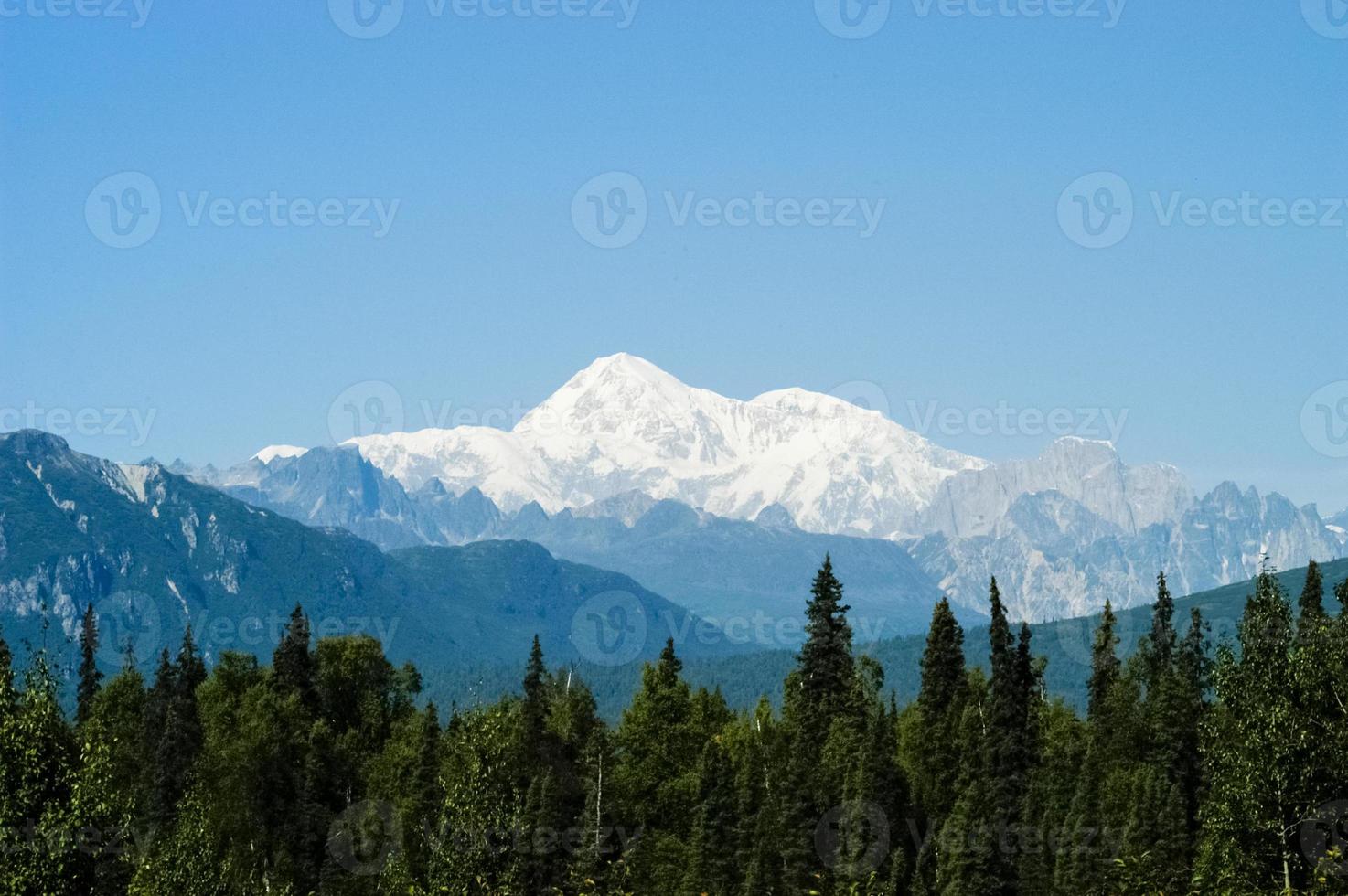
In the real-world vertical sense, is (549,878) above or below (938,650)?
below

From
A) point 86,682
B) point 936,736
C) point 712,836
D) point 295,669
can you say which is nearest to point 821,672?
point 936,736

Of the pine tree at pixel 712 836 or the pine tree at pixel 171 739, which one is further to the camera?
the pine tree at pixel 171 739

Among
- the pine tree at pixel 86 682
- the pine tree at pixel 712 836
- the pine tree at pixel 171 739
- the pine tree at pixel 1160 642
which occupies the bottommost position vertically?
the pine tree at pixel 712 836

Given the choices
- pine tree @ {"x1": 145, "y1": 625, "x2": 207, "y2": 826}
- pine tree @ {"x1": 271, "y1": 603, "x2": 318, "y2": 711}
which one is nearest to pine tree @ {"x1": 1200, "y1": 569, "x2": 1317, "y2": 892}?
pine tree @ {"x1": 145, "y1": 625, "x2": 207, "y2": 826}

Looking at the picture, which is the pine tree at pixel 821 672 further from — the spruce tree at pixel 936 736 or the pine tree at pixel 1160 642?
the pine tree at pixel 1160 642

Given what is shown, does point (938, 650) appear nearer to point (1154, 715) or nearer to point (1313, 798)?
point (1154, 715)

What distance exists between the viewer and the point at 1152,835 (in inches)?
3713

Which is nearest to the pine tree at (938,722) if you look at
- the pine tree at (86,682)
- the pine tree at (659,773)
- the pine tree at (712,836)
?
the pine tree at (712,836)

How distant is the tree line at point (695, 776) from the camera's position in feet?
295

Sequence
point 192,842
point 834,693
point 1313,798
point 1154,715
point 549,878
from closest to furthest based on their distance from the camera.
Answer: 1. point 1313,798
2. point 192,842
3. point 549,878
4. point 1154,715
5. point 834,693

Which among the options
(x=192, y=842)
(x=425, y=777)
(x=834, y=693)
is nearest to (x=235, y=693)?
(x=425, y=777)

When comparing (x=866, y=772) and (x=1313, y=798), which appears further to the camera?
(x=866, y=772)

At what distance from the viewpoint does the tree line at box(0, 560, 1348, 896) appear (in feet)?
295

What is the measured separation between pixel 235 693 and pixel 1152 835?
7416 centimetres
